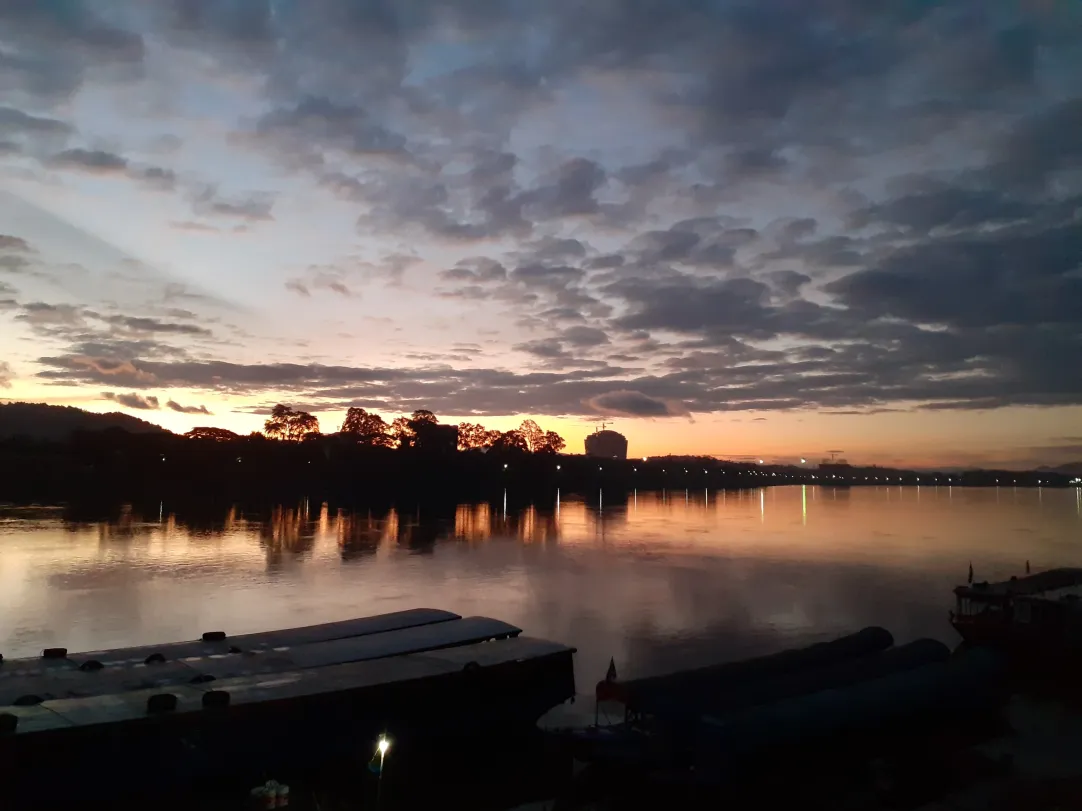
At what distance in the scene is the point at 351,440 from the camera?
7446 inches

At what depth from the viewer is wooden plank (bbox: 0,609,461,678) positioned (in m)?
19.2

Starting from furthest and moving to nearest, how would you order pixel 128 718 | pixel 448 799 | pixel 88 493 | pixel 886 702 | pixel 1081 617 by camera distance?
pixel 88 493 → pixel 1081 617 → pixel 886 702 → pixel 448 799 → pixel 128 718

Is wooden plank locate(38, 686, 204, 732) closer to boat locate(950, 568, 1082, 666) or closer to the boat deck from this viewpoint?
the boat deck

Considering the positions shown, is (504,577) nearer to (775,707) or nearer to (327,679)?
(327,679)

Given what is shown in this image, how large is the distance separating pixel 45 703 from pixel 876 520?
130136 millimetres

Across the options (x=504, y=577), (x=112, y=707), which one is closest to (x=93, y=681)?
(x=112, y=707)

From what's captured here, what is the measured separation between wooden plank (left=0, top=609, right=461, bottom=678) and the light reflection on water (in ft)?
21.5

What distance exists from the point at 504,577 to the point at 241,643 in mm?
31034

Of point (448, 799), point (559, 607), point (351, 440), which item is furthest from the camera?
point (351, 440)

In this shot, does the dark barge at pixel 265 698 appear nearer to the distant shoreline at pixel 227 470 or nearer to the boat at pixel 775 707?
the boat at pixel 775 707

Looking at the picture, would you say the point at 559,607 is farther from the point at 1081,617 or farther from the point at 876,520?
the point at 876,520

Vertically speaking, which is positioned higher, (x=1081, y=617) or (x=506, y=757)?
(x=1081, y=617)

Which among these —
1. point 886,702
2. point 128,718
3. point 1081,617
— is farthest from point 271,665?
point 1081,617

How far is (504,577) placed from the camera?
2058 inches
